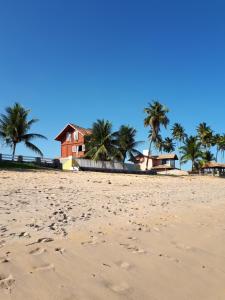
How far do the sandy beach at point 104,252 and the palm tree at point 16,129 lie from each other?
110 feet

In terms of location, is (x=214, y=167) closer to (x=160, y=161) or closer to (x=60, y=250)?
(x=160, y=161)

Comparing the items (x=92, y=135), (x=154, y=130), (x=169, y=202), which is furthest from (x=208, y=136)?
(x=169, y=202)

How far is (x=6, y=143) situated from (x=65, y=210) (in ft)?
118

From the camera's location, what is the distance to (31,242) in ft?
20.9

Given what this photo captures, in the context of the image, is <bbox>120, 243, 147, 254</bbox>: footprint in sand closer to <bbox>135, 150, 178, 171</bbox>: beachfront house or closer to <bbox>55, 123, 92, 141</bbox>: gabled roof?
<bbox>55, 123, 92, 141</bbox>: gabled roof

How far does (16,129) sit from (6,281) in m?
40.2

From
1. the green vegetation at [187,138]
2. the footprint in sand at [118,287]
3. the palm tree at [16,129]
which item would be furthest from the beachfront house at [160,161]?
the footprint in sand at [118,287]

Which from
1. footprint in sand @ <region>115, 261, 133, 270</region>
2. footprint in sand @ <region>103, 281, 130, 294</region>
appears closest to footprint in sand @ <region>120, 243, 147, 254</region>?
footprint in sand @ <region>115, 261, 133, 270</region>

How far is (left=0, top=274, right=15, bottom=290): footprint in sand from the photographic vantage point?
448 centimetres

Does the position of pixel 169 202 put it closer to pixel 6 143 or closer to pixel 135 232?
pixel 135 232

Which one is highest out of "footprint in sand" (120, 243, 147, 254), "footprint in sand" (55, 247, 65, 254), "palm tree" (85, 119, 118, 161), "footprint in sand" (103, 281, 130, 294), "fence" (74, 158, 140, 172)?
"palm tree" (85, 119, 118, 161)

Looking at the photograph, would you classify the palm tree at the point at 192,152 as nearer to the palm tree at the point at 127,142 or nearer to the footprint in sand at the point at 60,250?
the palm tree at the point at 127,142

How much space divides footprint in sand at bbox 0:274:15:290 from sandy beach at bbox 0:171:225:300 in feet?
0.04

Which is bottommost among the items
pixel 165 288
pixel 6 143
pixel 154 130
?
pixel 165 288
